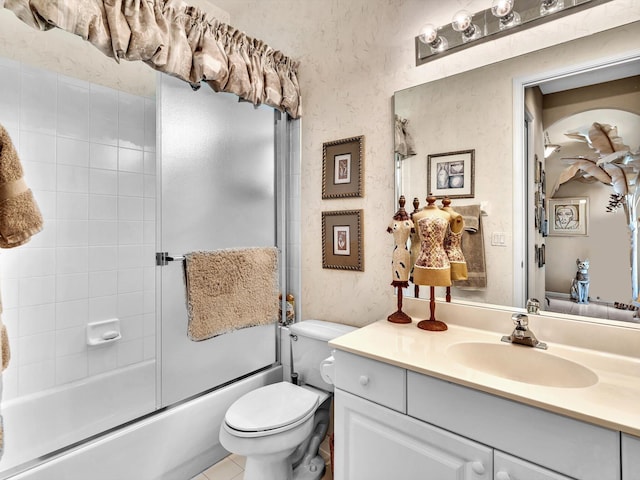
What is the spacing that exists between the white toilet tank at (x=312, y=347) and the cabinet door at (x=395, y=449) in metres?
0.52

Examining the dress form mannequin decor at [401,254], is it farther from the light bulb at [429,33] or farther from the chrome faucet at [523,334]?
the light bulb at [429,33]

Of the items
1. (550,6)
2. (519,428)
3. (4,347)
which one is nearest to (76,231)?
(4,347)

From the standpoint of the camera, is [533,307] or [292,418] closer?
[533,307]

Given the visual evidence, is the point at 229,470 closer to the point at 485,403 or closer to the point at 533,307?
the point at 485,403

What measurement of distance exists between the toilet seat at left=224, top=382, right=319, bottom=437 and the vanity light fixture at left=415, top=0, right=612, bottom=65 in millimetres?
1675

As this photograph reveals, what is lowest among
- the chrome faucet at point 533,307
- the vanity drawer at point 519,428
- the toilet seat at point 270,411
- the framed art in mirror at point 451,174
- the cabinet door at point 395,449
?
the toilet seat at point 270,411

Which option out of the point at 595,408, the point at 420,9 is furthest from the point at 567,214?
the point at 420,9

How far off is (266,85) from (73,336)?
68.8 inches

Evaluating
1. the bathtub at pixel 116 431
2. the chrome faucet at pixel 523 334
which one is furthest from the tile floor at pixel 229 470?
the chrome faucet at pixel 523 334

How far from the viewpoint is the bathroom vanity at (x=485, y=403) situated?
2.43 ft

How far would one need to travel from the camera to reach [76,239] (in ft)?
5.89

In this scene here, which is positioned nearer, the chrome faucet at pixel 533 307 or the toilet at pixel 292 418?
the chrome faucet at pixel 533 307

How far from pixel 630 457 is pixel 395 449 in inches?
22.4

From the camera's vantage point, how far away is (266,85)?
182 cm
